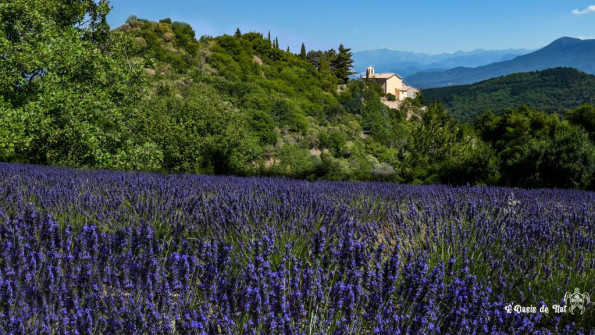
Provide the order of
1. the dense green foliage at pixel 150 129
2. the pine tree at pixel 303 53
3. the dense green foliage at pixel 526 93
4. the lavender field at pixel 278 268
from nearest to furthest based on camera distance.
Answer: the lavender field at pixel 278 268 < the dense green foliage at pixel 150 129 < the pine tree at pixel 303 53 < the dense green foliage at pixel 526 93

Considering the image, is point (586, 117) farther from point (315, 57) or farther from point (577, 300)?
point (315, 57)

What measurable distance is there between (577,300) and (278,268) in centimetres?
162

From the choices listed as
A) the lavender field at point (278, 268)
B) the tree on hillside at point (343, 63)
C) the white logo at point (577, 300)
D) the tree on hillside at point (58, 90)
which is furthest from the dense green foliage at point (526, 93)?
the white logo at point (577, 300)

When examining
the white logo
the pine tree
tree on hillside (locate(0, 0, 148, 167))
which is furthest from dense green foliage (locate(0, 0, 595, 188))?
the pine tree

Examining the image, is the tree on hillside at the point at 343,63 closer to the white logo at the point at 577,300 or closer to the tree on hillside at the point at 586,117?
the tree on hillside at the point at 586,117

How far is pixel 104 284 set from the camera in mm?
2082

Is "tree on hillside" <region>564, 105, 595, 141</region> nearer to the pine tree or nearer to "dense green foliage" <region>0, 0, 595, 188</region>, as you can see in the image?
"dense green foliage" <region>0, 0, 595, 188</region>

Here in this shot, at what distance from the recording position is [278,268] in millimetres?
2051

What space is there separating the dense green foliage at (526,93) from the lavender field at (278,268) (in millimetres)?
95970

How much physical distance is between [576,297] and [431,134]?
1470 centimetres

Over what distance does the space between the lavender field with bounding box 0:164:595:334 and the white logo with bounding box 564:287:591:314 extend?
1.5 inches

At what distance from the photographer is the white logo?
7.12 feet

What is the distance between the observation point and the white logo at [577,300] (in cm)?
217

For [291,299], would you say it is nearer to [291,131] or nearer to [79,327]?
[79,327]
